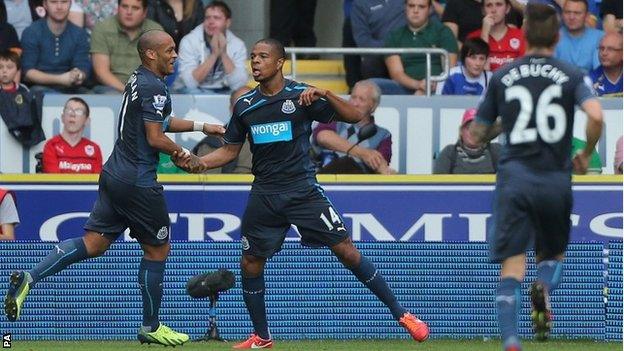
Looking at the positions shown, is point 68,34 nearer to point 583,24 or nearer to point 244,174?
point 244,174

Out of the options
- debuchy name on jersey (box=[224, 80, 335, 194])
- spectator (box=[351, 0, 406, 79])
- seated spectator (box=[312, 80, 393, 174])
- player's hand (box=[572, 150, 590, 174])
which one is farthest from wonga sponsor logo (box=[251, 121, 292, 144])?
spectator (box=[351, 0, 406, 79])

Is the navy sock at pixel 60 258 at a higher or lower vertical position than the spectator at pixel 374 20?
lower

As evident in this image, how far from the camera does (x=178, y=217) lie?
47.7 feet

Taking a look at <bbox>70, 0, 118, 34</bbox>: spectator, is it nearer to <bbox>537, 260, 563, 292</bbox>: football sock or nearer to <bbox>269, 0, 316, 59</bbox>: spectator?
<bbox>269, 0, 316, 59</bbox>: spectator

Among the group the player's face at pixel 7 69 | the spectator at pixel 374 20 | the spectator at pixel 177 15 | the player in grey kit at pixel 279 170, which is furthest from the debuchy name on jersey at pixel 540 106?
the spectator at pixel 177 15

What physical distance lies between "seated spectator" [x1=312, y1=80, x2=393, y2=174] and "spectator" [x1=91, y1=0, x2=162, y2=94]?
6.97 feet

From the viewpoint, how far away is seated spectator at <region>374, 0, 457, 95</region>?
53.1ft

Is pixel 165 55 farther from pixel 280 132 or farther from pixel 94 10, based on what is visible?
A: pixel 94 10

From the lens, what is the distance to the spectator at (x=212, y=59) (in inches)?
629

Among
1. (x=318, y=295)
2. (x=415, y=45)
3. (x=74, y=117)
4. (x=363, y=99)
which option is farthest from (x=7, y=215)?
(x=415, y=45)

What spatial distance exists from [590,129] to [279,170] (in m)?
2.90

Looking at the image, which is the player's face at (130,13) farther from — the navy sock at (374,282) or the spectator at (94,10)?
the navy sock at (374,282)

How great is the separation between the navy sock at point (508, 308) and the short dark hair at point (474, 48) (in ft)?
23.6

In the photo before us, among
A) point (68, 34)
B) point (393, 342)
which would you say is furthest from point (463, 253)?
point (68, 34)
